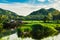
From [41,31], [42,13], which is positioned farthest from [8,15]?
[41,31]

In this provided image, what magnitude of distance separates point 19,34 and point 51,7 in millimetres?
1324

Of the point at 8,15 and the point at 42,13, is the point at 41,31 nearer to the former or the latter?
the point at 42,13

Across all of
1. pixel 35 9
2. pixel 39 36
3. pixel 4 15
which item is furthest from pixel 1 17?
pixel 39 36

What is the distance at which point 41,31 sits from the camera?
23.4ft

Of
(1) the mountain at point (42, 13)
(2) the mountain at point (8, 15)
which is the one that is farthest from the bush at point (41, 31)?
(2) the mountain at point (8, 15)

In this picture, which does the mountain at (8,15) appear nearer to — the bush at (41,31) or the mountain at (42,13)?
the mountain at (42,13)

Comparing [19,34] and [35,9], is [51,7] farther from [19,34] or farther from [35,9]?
[19,34]

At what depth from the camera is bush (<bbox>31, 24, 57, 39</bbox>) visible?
6816 millimetres

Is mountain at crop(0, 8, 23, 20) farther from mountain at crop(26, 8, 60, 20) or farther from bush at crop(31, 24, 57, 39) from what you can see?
bush at crop(31, 24, 57, 39)

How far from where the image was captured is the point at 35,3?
22.1 feet

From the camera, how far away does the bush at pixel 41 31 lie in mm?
6816

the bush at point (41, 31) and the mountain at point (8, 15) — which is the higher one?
the mountain at point (8, 15)

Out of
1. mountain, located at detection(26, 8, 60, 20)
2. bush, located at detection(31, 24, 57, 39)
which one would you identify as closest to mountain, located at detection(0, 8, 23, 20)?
mountain, located at detection(26, 8, 60, 20)

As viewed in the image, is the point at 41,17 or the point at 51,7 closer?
the point at 41,17
